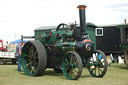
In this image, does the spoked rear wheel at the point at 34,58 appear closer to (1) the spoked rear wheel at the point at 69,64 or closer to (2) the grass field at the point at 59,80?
(2) the grass field at the point at 59,80

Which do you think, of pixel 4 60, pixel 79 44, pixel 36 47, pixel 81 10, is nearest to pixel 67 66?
pixel 79 44

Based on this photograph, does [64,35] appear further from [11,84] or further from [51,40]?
[11,84]

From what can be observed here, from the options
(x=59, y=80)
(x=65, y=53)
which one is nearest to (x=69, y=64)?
(x=59, y=80)

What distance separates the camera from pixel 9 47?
63.0 feet

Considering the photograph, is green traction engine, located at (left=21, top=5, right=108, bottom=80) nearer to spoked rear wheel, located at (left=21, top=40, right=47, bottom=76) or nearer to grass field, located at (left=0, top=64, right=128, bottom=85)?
spoked rear wheel, located at (left=21, top=40, right=47, bottom=76)

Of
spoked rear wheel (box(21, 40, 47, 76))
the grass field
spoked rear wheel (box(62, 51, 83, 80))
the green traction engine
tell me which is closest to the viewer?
the grass field

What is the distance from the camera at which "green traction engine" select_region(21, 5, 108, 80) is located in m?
8.57

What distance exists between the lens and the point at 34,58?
968 centimetres

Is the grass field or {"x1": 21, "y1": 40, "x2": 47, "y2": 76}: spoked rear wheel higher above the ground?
{"x1": 21, "y1": 40, "x2": 47, "y2": 76}: spoked rear wheel

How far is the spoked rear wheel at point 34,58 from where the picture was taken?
912cm

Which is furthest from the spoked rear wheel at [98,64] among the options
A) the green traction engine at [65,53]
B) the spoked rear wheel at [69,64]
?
the spoked rear wheel at [69,64]

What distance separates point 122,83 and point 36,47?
339 centimetres

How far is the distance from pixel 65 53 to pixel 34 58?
1.35 meters

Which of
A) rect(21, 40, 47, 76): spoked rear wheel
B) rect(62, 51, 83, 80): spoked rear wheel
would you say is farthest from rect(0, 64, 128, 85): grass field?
rect(21, 40, 47, 76): spoked rear wheel
